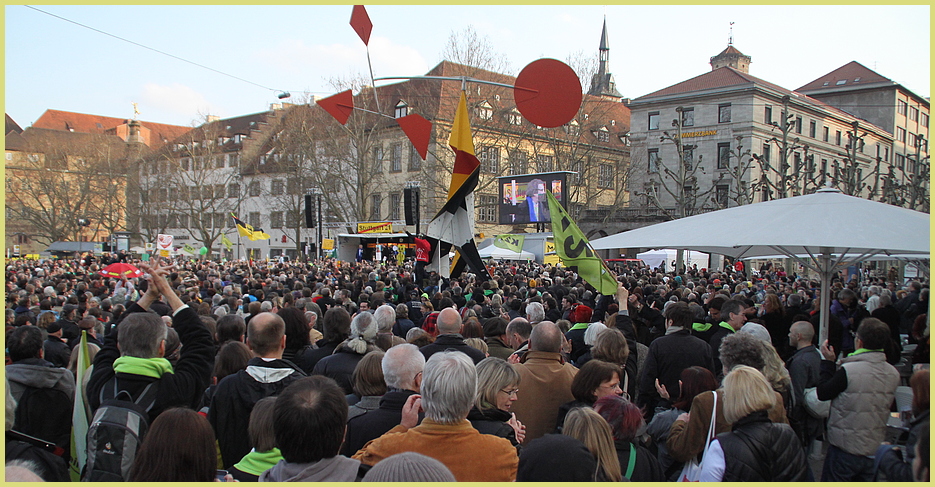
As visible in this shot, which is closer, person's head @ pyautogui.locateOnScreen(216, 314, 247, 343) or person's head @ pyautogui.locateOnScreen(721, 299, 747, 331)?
person's head @ pyautogui.locateOnScreen(216, 314, 247, 343)

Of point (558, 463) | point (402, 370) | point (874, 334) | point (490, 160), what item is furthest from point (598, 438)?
point (490, 160)

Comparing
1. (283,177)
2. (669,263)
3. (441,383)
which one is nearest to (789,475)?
(441,383)

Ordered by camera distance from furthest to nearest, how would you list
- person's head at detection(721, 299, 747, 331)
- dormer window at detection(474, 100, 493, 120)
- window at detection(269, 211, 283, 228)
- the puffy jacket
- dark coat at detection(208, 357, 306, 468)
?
1. window at detection(269, 211, 283, 228)
2. dormer window at detection(474, 100, 493, 120)
3. person's head at detection(721, 299, 747, 331)
4. dark coat at detection(208, 357, 306, 468)
5. the puffy jacket

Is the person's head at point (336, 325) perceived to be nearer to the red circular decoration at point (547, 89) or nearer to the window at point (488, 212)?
the red circular decoration at point (547, 89)

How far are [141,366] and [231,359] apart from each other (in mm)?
834

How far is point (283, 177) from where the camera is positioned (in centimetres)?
5444

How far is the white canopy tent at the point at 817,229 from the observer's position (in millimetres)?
5234

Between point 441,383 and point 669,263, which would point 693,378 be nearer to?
point 441,383

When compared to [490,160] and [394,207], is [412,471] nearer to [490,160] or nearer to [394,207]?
[490,160]

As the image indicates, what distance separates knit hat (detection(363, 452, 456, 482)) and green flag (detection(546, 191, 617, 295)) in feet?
17.9

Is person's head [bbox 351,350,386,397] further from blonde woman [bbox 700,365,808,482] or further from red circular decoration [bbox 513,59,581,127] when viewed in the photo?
red circular decoration [bbox 513,59,581,127]

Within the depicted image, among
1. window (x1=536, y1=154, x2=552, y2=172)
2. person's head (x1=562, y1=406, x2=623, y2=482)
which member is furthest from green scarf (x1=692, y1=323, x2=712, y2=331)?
window (x1=536, y1=154, x2=552, y2=172)

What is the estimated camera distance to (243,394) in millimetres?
3461

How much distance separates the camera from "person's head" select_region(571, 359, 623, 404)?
3557mm
